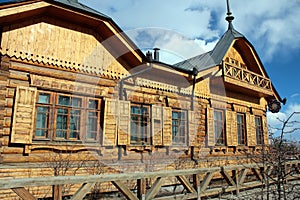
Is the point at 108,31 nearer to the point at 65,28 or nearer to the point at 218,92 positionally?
the point at 65,28

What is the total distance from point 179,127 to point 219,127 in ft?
8.01

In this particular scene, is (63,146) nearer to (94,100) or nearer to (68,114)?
(68,114)

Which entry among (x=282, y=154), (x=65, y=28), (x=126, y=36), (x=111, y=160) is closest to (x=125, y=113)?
(x=111, y=160)

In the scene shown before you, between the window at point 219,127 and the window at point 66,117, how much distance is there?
18.5 feet

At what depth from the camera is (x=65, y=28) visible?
7445 mm

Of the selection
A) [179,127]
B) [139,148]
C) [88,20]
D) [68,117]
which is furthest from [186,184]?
[88,20]

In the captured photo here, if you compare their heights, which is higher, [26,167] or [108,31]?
[108,31]

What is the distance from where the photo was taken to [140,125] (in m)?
8.59

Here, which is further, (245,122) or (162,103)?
(245,122)

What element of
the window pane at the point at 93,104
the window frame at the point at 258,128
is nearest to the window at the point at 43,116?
the window pane at the point at 93,104

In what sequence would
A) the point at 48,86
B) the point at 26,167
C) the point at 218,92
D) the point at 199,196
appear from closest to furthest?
the point at 199,196 < the point at 26,167 < the point at 48,86 < the point at 218,92

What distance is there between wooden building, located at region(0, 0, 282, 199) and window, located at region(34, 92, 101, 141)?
0.08ft

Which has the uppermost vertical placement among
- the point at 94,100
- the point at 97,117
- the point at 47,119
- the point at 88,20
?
the point at 88,20

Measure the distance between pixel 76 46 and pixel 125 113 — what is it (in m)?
2.40
